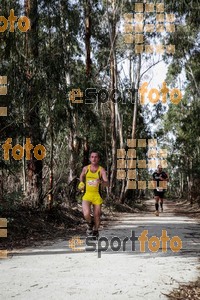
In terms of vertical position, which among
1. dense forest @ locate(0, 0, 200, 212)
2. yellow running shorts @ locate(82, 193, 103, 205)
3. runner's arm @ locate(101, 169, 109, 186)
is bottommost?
yellow running shorts @ locate(82, 193, 103, 205)

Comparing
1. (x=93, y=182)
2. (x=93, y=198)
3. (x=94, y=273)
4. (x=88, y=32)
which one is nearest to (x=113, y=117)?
(x=88, y=32)

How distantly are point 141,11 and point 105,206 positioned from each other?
11.4m

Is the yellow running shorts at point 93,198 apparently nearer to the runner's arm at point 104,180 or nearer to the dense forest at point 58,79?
the runner's arm at point 104,180

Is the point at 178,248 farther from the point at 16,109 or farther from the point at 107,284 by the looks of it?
the point at 16,109

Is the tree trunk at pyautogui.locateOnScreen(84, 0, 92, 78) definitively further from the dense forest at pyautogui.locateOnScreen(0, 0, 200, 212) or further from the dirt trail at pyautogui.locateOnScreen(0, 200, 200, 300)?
the dirt trail at pyautogui.locateOnScreen(0, 200, 200, 300)

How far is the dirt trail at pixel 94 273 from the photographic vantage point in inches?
165

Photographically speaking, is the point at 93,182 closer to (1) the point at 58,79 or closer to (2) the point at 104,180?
(2) the point at 104,180

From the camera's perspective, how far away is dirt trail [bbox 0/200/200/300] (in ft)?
13.7

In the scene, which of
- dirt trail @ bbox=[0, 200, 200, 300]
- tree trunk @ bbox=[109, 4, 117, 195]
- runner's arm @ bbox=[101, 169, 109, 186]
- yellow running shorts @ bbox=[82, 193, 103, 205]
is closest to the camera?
dirt trail @ bbox=[0, 200, 200, 300]

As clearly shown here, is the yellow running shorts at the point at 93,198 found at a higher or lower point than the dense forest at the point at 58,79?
lower

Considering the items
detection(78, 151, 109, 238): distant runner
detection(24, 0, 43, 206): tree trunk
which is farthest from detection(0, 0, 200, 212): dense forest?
detection(78, 151, 109, 238): distant runner

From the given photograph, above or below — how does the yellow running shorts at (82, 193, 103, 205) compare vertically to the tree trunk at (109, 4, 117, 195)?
below

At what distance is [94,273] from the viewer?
5.09m

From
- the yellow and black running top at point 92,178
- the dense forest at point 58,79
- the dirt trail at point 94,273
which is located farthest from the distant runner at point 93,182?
the dense forest at point 58,79
